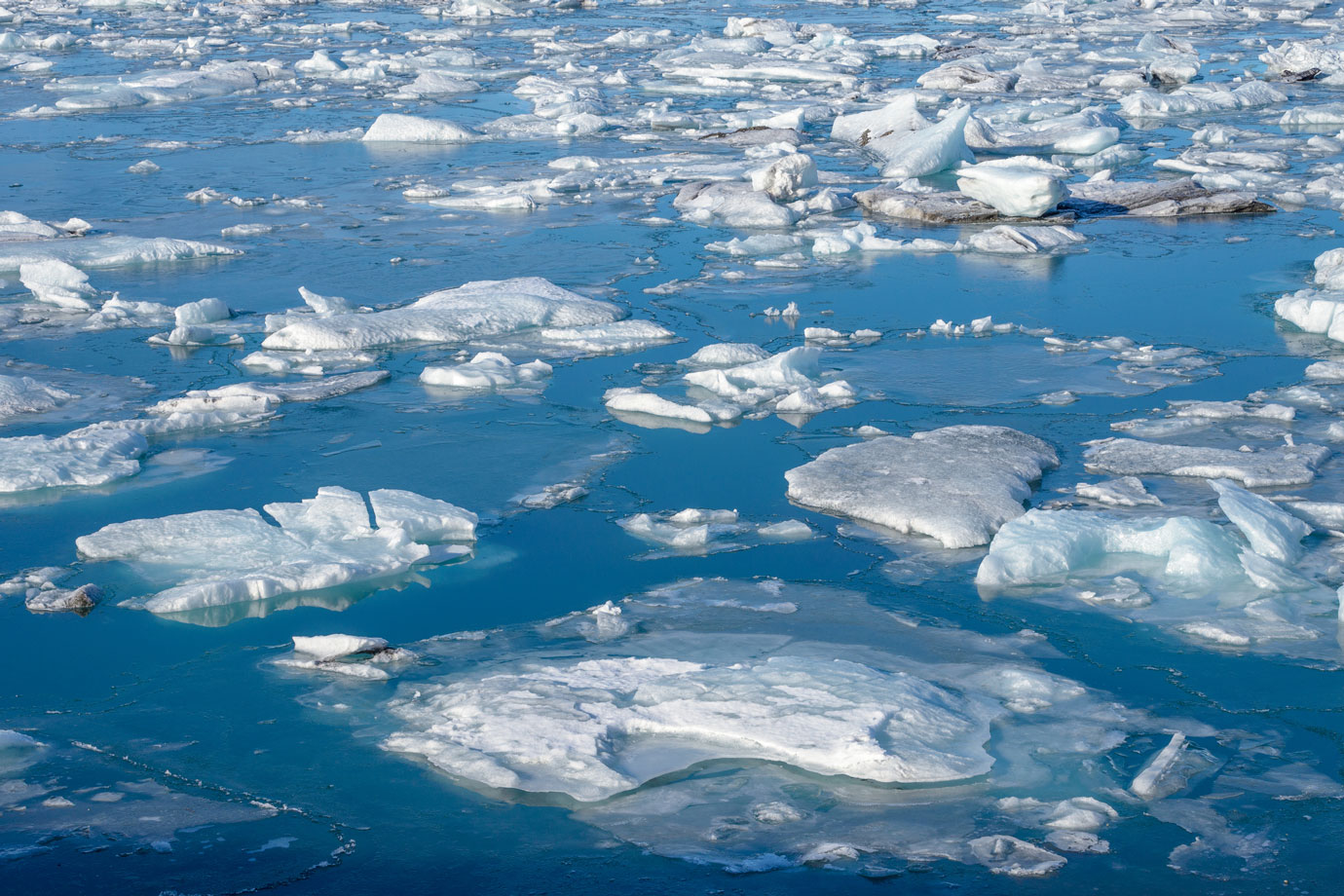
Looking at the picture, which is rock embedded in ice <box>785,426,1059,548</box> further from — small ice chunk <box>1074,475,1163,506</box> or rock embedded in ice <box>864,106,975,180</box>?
rock embedded in ice <box>864,106,975,180</box>

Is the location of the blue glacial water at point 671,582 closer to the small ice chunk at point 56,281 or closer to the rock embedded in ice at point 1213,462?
the rock embedded in ice at point 1213,462

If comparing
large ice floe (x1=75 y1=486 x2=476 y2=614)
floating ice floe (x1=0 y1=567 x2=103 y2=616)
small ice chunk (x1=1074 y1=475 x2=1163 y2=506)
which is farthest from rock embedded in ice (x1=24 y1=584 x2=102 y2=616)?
small ice chunk (x1=1074 y1=475 x2=1163 y2=506)

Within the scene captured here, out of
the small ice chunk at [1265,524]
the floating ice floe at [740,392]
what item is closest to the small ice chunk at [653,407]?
the floating ice floe at [740,392]

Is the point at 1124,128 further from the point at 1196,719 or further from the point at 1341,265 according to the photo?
the point at 1196,719

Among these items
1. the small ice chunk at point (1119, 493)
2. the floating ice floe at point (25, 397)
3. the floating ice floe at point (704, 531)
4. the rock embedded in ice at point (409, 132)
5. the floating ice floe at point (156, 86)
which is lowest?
the floating ice floe at point (704, 531)

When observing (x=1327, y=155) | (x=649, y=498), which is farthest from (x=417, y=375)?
(x=1327, y=155)

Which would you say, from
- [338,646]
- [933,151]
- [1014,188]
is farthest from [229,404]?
[933,151]

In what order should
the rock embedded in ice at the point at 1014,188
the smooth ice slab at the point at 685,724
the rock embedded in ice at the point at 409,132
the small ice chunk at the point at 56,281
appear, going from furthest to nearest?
the rock embedded in ice at the point at 409,132 → the rock embedded in ice at the point at 1014,188 → the small ice chunk at the point at 56,281 → the smooth ice slab at the point at 685,724
